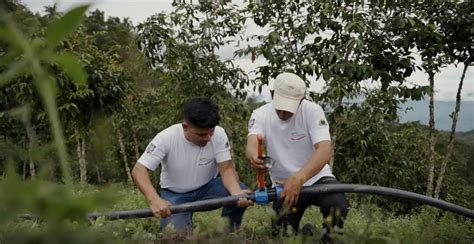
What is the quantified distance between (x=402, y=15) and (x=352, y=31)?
61cm

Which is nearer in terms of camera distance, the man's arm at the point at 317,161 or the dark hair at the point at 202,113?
the man's arm at the point at 317,161

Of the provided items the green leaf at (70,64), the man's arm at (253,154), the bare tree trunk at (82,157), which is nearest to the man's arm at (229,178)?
the man's arm at (253,154)

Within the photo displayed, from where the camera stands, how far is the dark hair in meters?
3.53

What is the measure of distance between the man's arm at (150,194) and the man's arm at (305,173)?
0.60m

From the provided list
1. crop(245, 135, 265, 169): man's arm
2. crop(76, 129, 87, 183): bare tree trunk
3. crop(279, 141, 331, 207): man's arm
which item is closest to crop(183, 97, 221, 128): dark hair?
crop(245, 135, 265, 169): man's arm

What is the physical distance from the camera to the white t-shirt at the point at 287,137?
Answer: 12.2 ft

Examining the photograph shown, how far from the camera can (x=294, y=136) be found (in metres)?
3.73

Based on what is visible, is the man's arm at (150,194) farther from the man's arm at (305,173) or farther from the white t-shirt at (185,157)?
the man's arm at (305,173)

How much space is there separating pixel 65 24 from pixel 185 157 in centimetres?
349

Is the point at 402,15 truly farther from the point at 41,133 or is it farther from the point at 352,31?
→ the point at 41,133

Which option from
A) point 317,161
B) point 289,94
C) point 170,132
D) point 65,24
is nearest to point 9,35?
point 65,24

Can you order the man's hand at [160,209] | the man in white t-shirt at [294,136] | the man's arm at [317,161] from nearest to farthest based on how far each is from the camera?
the man's hand at [160,209] < the man's arm at [317,161] < the man in white t-shirt at [294,136]

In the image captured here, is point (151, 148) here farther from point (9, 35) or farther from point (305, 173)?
point (9, 35)

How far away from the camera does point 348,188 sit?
10.2ft
